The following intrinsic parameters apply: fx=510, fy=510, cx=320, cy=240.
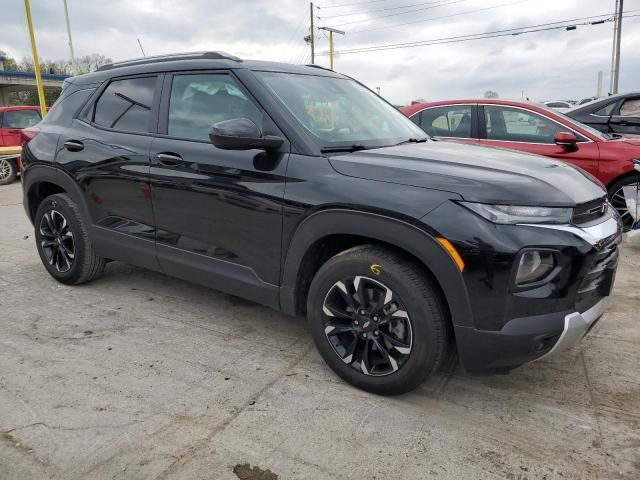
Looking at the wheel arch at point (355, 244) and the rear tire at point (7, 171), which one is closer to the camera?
the wheel arch at point (355, 244)

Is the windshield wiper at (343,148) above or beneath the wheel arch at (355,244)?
above

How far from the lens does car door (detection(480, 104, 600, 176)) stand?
5.84 m

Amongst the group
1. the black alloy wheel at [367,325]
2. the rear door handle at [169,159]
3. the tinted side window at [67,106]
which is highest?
the tinted side window at [67,106]

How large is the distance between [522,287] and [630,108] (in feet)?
20.2

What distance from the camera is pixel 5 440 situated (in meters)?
2.37

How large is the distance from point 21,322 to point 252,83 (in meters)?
2.42

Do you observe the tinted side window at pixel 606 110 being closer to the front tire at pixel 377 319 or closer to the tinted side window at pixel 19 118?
the front tire at pixel 377 319

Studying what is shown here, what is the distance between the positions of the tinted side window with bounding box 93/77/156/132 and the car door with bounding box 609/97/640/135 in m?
6.22

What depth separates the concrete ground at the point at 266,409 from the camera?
2230 mm

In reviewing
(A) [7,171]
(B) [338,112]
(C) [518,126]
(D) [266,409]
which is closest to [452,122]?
(C) [518,126]

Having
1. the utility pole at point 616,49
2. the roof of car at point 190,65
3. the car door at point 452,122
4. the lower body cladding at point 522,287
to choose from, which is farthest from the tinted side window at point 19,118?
the utility pole at point 616,49

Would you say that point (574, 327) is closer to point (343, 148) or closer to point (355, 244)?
point (355, 244)

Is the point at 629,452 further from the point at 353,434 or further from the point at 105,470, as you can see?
the point at 105,470

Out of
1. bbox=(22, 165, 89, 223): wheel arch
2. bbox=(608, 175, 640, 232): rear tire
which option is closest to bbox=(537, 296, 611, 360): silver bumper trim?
bbox=(22, 165, 89, 223): wheel arch
